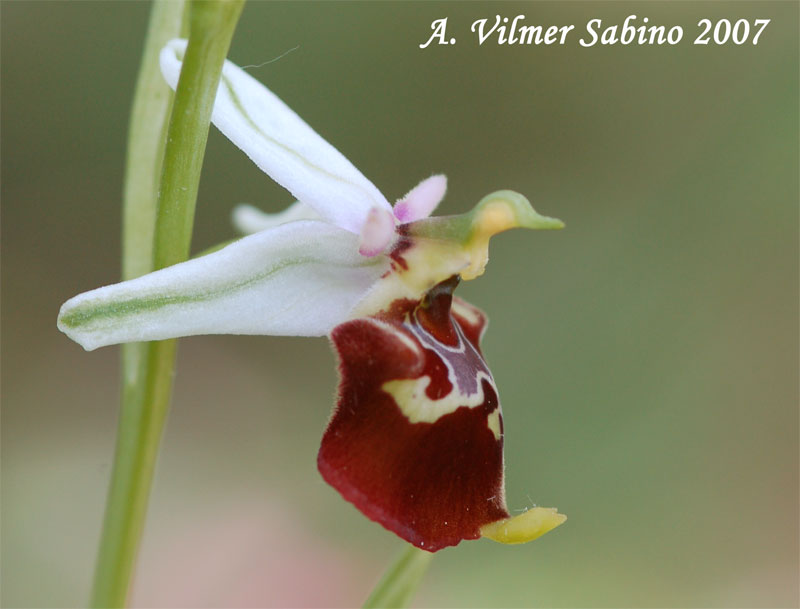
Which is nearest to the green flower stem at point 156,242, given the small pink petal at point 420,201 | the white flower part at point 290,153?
the white flower part at point 290,153

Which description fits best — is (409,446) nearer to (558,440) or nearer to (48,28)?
(558,440)

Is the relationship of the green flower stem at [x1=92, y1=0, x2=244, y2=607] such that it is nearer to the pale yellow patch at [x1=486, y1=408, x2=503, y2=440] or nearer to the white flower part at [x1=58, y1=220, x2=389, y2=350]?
the white flower part at [x1=58, y1=220, x2=389, y2=350]

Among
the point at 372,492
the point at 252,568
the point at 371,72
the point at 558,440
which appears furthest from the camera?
the point at 371,72

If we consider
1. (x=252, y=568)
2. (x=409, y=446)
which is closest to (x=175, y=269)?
(x=409, y=446)

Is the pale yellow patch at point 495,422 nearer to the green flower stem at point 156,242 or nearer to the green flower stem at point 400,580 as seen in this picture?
the green flower stem at point 400,580

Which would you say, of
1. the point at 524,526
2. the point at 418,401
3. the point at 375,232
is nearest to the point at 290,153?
the point at 375,232

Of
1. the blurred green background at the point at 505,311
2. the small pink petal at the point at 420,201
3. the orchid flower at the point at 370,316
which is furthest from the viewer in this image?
the blurred green background at the point at 505,311

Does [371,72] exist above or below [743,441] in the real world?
above

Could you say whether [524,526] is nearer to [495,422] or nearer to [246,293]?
[495,422]
